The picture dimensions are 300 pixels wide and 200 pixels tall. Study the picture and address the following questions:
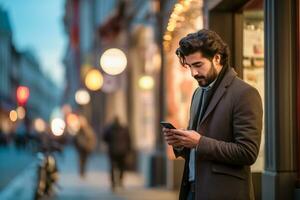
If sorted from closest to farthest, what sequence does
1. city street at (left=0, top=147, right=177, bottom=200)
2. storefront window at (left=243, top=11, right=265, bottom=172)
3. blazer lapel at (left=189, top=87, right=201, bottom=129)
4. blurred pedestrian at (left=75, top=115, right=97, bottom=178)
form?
1. blazer lapel at (left=189, top=87, right=201, bottom=129)
2. storefront window at (left=243, top=11, right=265, bottom=172)
3. city street at (left=0, top=147, right=177, bottom=200)
4. blurred pedestrian at (left=75, top=115, right=97, bottom=178)

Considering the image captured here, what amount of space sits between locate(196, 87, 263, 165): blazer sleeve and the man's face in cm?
24

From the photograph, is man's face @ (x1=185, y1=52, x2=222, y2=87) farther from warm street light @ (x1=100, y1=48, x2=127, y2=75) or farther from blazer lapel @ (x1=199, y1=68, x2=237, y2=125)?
warm street light @ (x1=100, y1=48, x2=127, y2=75)

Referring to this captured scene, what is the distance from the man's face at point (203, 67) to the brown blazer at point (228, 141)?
8 cm

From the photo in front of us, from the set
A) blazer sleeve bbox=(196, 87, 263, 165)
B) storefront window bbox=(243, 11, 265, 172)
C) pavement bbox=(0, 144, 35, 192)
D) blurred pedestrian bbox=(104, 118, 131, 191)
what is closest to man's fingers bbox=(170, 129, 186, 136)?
blazer sleeve bbox=(196, 87, 263, 165)

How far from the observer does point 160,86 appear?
16.2m

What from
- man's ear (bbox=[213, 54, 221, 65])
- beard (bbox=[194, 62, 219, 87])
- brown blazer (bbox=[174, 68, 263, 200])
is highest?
man's ear (bbox=[213, 54, 221, 65])

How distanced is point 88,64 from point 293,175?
33.9 meters

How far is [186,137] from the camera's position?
390 centimetres

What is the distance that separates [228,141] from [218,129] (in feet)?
0.29

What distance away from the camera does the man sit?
12.8ft

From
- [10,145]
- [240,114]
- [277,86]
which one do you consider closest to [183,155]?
[240,114]

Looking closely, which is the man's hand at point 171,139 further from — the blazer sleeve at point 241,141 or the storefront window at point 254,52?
the storefront window at point 254,52

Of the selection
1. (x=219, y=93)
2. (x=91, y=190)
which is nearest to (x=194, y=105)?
(x=219, y=93)

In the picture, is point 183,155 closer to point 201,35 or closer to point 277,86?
point 201,35
